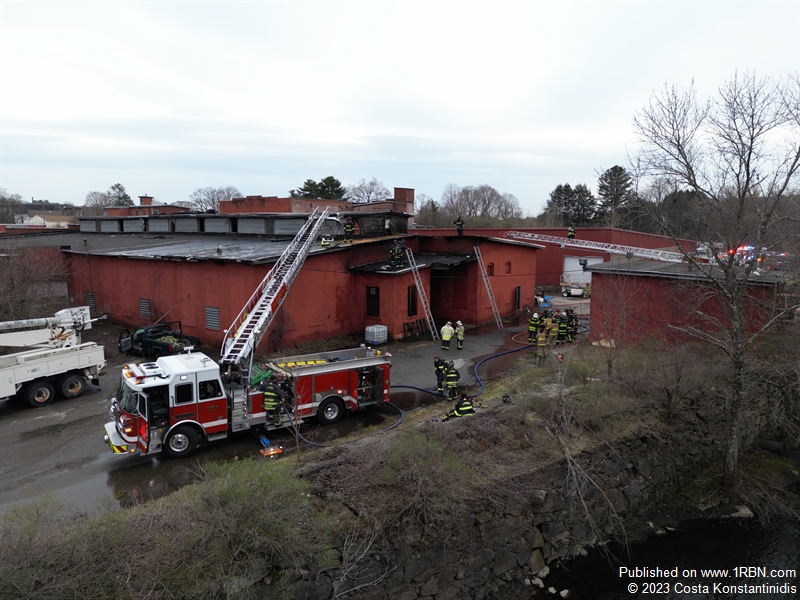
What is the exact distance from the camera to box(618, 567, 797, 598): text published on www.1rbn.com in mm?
10438

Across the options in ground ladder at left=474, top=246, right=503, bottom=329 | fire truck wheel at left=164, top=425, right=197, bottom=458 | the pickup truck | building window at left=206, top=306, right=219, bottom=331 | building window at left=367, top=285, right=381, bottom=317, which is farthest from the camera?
ground ladder at left=474, top=246, right=503, bottom=329

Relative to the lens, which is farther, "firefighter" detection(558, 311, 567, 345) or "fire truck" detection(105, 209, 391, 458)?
"firefighter" detection(558, 311, 567, 345)

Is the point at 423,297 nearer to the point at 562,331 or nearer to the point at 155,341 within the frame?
the point at 562,331

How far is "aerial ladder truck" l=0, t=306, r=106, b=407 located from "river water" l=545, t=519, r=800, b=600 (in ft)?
44.9

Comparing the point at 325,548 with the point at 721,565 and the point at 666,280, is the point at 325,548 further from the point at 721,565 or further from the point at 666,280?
the point at 666,280

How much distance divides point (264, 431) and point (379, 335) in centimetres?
988

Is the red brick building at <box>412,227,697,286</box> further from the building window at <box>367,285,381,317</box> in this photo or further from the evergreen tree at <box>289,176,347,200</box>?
the evergreen tree at <box>289,176,347,200</box>

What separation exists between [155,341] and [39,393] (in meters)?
4.93

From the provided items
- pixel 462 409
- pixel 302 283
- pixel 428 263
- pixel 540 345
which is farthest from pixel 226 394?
pixel 428 263

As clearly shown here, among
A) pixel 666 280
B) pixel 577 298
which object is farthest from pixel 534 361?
pixel 577 298

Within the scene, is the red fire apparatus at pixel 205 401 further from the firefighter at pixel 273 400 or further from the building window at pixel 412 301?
the building window at pixel 412 301

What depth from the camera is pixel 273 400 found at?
39.3 feet

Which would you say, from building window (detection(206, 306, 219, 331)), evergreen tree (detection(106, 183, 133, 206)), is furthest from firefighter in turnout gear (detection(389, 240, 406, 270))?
evergreen tree (detection(106, 183, 133, 206))

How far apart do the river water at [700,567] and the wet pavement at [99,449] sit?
5.56 m
